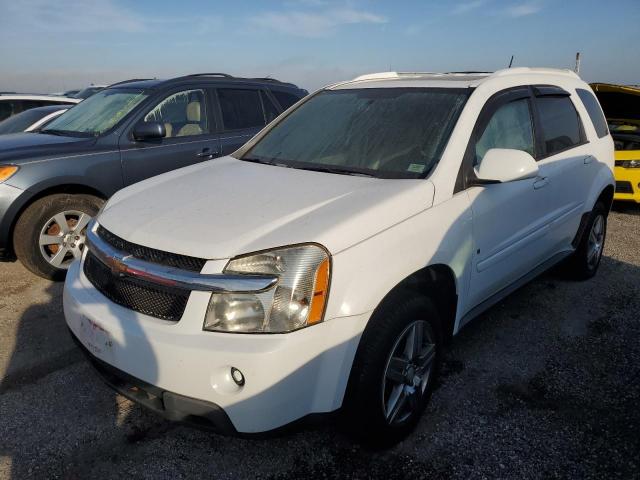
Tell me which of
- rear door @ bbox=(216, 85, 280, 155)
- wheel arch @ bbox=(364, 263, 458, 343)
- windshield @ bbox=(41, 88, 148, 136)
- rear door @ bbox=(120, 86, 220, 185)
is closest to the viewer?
wheel arch @ bbox=(364, 263, 458, 343)

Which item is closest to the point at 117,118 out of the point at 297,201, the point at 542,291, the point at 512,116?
the point at 297,201

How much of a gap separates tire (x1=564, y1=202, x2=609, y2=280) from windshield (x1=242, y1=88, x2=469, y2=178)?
6.62 ft

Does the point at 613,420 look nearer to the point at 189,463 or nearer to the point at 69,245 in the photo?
the point at 189,463

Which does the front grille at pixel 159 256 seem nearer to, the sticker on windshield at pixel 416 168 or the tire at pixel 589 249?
the sticker on windshield at pixel 416 168

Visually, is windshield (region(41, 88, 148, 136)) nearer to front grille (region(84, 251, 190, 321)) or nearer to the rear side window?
front grille (region(84, 251, 190, 321))

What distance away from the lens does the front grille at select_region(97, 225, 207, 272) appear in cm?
201

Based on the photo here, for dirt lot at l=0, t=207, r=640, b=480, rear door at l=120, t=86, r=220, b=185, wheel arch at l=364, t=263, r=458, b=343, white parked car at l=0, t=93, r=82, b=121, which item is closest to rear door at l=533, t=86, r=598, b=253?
dirt lot at l=0, t=207, r=640, b=480

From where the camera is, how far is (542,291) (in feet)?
14.1

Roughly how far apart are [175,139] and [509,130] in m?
3.19

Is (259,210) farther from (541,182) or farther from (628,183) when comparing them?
(628,183)

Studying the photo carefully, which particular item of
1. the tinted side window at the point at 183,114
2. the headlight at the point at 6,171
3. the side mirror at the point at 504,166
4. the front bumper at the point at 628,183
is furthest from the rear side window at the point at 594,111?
the headlight at the point at 6,171

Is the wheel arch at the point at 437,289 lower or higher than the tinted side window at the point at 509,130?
lower

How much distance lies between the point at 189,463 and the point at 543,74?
11.2ft

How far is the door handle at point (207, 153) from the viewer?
5070 millimetres
